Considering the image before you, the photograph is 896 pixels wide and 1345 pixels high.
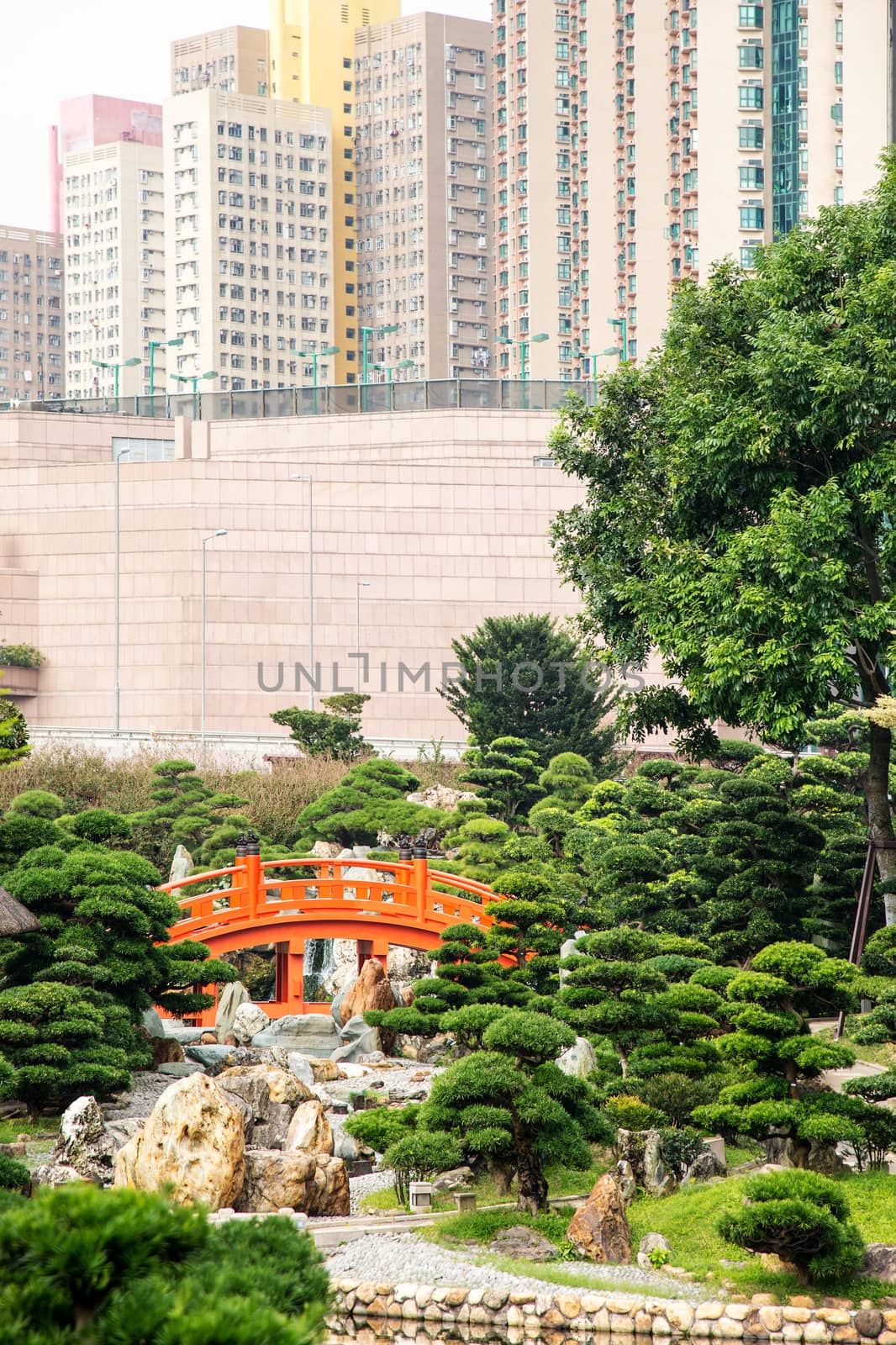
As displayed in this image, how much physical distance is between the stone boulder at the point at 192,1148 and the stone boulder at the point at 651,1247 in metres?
3.38

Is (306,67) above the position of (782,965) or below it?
above

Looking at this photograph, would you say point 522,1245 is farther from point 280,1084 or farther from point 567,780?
point 567,780

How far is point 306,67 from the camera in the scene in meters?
107

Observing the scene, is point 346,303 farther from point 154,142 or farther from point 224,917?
point 224,917

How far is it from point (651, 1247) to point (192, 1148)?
3786 millimetres

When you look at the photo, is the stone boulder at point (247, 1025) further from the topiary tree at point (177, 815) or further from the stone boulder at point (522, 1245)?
the stone boulder at point (522, 1245)

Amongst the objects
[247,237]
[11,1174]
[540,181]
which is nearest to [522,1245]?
[11,1174]

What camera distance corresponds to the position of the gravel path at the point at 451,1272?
11.7 metres

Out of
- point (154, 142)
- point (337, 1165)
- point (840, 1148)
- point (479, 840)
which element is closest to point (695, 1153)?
point (840, 1148)

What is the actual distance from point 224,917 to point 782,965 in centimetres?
1067

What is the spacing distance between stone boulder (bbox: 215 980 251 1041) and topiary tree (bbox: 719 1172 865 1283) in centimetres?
1286

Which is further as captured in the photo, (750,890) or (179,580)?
(179,580)

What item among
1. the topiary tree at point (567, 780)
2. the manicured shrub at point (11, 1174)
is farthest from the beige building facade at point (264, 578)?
the manicured shrub at point (11, 1174)

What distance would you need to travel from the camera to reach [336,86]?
106562 millimetres
